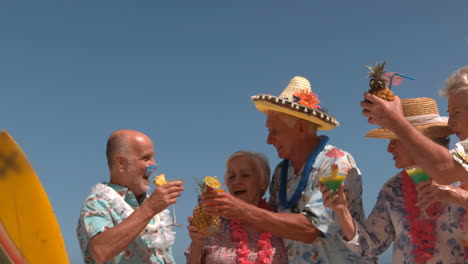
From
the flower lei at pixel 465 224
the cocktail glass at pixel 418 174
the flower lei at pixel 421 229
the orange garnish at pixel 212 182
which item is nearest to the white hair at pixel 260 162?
the orange garnish at pixel 212 182

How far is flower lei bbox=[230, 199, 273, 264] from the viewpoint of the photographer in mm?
4613

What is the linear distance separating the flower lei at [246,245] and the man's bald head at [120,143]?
4.27 ft

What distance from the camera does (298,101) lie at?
5145 millimetres

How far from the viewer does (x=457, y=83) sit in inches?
152

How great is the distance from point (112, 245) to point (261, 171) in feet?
6.08

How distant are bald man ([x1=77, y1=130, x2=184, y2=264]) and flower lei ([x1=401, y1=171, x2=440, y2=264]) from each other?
2117mm

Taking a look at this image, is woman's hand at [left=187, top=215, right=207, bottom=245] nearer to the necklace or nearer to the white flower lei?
the white flower lei

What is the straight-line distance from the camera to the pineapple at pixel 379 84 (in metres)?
3.80

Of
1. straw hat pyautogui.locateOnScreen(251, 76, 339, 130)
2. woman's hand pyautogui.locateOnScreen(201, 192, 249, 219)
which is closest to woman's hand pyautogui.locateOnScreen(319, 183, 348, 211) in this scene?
woman's hand pyautogui.locateOnScreen(201, 192, 249, 219)

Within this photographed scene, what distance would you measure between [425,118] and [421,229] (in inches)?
43.5

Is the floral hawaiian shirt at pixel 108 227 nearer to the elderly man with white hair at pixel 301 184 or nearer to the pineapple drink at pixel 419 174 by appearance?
the elderly man with white hair at pixel 301 184

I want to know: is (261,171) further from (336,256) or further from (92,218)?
(92,218)

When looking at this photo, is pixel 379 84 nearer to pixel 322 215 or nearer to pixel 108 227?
pixel 322 215

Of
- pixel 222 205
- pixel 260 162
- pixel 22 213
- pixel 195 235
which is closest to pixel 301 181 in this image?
pixel 260 162
